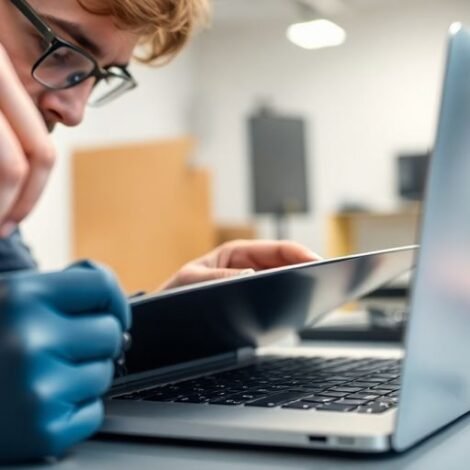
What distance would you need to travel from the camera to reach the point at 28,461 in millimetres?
383

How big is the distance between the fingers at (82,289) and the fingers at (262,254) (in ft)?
1.18

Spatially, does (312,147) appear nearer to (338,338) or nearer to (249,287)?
(338,338)

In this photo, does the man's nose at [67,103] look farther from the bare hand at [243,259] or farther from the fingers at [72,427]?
the fingers at [72,427]

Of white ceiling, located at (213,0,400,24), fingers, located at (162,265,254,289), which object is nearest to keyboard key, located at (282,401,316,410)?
fingers, located at (162,265,254,289)

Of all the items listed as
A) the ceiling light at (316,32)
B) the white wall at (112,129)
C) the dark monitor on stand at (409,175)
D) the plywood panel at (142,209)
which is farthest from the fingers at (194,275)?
the dark monitor on stand at (409,175)

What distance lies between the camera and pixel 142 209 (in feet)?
8.96

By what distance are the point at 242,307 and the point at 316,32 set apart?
324 centimetres

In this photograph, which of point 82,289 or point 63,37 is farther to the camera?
point 63,37

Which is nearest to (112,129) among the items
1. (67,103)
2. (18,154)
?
(67,103)

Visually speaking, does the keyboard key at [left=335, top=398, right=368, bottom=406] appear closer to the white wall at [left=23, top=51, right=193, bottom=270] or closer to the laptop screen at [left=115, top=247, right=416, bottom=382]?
the laptop screen at [left=115, top=247, right=416, bottom=382]

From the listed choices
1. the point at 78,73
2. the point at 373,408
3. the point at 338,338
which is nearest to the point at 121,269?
the point at 338,338

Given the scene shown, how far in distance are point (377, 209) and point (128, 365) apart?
146 inches

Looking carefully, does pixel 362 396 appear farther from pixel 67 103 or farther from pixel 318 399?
pixel 67 103

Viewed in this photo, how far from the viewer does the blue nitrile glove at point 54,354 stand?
352 millimetres
